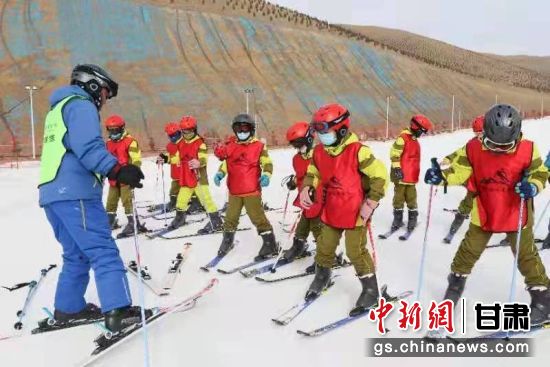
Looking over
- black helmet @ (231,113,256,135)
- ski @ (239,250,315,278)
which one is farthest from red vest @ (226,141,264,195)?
ski @ (239,250,315,278)

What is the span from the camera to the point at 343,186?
4.87 metres

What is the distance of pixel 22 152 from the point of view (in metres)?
25.4

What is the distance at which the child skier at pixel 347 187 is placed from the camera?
4754mm

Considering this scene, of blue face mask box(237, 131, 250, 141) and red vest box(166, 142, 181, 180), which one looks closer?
blue face mask box(237, 131, 250, 141)

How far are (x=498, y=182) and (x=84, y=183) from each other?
3.74 meters

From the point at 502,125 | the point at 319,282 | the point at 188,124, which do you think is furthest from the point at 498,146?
the point at 188,124

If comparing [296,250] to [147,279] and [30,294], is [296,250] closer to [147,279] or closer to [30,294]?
[147,279]

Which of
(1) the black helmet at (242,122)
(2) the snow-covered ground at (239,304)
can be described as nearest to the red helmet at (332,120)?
(2) the snow-covered ground at (239,304)

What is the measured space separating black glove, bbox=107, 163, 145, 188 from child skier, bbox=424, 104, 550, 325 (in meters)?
2.69

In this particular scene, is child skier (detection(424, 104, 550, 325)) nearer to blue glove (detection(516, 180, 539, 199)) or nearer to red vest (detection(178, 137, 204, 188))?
blue glove (detection(516, 180, 539, 199))

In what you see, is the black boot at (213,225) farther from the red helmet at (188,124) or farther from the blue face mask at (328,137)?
the blue face mask at (328,137)

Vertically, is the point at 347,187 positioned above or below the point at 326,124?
below

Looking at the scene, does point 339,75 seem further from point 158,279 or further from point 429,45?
point 429,45

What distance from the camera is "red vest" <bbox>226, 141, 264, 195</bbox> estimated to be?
7094mm
